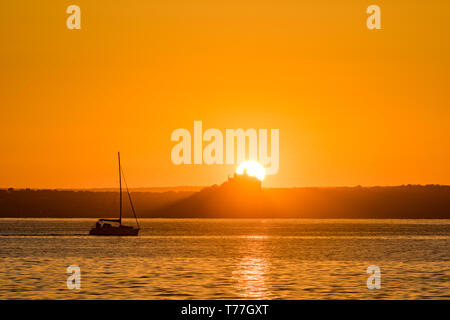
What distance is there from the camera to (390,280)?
6359 cm

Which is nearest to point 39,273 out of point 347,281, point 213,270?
point 213,270
